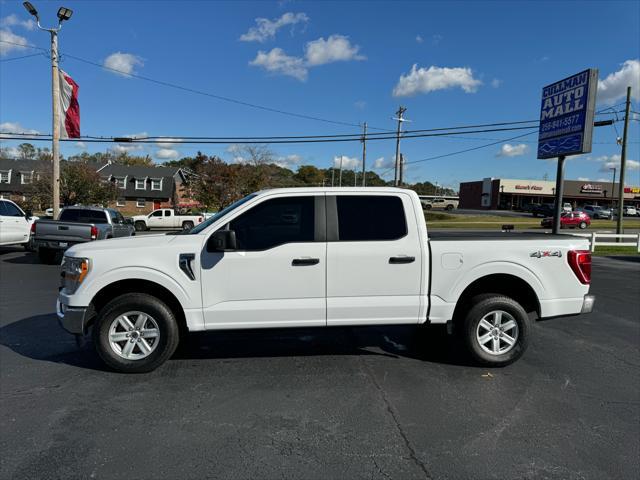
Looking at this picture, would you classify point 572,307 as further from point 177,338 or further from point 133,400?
point 133,400

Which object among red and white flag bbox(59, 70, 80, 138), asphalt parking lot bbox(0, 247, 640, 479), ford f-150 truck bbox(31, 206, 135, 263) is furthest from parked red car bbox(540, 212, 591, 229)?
asphalt parking lot bbox(0, 247, 640, 479)

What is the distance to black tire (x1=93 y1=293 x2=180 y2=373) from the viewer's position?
4.36 metres

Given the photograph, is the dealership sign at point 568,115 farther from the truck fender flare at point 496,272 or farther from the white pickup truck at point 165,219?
the white pickup truck at point 165,219

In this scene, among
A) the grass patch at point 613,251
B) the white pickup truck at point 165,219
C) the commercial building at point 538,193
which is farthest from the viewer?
the commercial building at point 538,193

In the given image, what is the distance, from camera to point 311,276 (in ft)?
14.6

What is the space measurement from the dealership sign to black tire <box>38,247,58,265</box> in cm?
1847

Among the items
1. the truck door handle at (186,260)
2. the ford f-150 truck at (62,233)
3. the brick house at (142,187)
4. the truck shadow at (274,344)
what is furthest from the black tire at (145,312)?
the brick house at (142,187)

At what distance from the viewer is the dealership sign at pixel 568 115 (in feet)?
53.0

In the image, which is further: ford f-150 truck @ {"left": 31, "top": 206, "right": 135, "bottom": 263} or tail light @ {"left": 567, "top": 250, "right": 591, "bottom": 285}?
ford f-150 truck @ {"left": 31, "top": 206, "right": 135, "bottom": 263}

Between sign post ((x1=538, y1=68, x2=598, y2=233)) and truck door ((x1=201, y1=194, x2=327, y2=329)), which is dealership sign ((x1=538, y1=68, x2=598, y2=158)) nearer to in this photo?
sign post ((x1=538, y1=68, x2=598, y2=233))

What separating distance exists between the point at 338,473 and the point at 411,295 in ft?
7.07

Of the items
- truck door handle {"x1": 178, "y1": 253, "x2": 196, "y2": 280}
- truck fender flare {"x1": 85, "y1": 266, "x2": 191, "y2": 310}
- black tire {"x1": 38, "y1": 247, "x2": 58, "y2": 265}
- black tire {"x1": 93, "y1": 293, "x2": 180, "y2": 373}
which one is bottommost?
black tire {"x1": 38, "y1": 247, "x2": 58, "y2": 265}

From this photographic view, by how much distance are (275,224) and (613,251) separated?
828 inches

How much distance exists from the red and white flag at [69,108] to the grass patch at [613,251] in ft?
75.6
